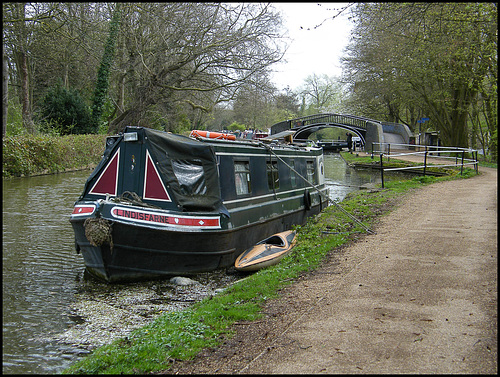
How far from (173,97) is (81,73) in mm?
9587

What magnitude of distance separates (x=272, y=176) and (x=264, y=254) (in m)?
2.91

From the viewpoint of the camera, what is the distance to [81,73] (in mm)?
34062

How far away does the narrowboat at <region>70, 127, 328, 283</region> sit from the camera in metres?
8.05

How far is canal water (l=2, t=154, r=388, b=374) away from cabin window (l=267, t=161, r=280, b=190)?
131 inches

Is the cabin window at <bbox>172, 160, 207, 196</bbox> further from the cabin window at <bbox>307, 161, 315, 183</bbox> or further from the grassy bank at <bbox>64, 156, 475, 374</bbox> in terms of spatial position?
the cabin window at <bbox>307, 161, 315, 183</bbox>

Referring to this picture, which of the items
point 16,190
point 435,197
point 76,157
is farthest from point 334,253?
point 76,157

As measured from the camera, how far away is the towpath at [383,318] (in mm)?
3990

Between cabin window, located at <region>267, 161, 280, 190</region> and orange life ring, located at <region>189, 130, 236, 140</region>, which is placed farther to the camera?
cabin window, located at <region>267, 161, 280, 190</region>

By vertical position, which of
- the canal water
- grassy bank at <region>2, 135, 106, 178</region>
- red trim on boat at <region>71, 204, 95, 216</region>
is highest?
grassy bank at <region>2, 135, 106, 178</region>

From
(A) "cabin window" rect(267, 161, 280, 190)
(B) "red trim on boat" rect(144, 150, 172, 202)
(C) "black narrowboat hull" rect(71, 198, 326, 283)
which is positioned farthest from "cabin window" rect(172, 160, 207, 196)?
(A) "cabin window" rect(267, 161, 280, 190)

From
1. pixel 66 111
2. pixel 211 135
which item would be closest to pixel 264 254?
pixel 211 135

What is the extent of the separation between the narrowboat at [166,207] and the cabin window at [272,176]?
768 mm

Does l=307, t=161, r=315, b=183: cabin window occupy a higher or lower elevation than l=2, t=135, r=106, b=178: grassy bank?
lower

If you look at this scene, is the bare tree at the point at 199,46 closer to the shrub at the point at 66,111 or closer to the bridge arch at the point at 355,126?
the shrub at the point at 66,111
